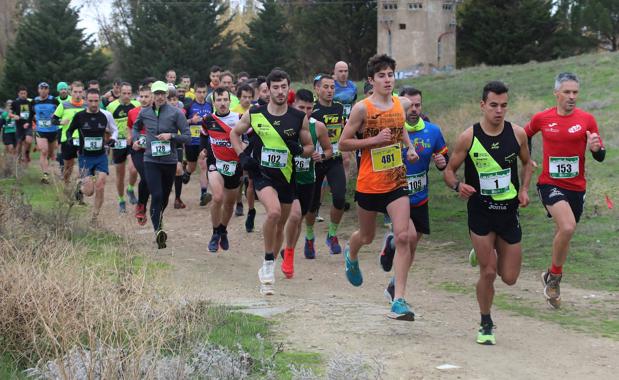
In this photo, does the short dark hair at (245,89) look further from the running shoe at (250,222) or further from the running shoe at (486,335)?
the running shoe at (486,335)

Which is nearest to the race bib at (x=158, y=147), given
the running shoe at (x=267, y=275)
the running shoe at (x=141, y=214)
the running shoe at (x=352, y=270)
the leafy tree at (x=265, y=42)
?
the running shoe at (x=141, y=214)

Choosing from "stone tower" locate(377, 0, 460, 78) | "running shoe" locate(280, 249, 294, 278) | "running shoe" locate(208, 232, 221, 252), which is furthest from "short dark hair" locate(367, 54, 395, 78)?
"stone tower" locate(377, 0, 460, 78)

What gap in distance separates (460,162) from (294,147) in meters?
2.47

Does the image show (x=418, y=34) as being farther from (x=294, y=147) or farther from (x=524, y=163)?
(x=524, y=163)

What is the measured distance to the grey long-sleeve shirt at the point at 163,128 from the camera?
38.8 ft

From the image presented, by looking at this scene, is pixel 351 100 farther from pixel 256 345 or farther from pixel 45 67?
pixel 45 67

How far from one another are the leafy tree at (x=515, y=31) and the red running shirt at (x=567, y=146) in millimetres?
46759

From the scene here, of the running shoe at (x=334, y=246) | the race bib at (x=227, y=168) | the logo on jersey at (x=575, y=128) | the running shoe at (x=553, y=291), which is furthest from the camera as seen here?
the running shoe at (x=334, y=246)

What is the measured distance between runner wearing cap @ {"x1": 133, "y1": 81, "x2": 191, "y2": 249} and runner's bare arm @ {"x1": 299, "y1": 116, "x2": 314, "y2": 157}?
102 inches

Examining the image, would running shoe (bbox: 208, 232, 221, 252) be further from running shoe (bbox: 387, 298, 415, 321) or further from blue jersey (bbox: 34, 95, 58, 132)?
blue jersey (bbox: 34, 95, 58, 132)

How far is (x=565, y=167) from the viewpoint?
889cm

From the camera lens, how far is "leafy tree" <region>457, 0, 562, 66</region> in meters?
54.7

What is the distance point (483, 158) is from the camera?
24.0ft

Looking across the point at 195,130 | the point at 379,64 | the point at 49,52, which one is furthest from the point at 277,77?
the point at 49,52
